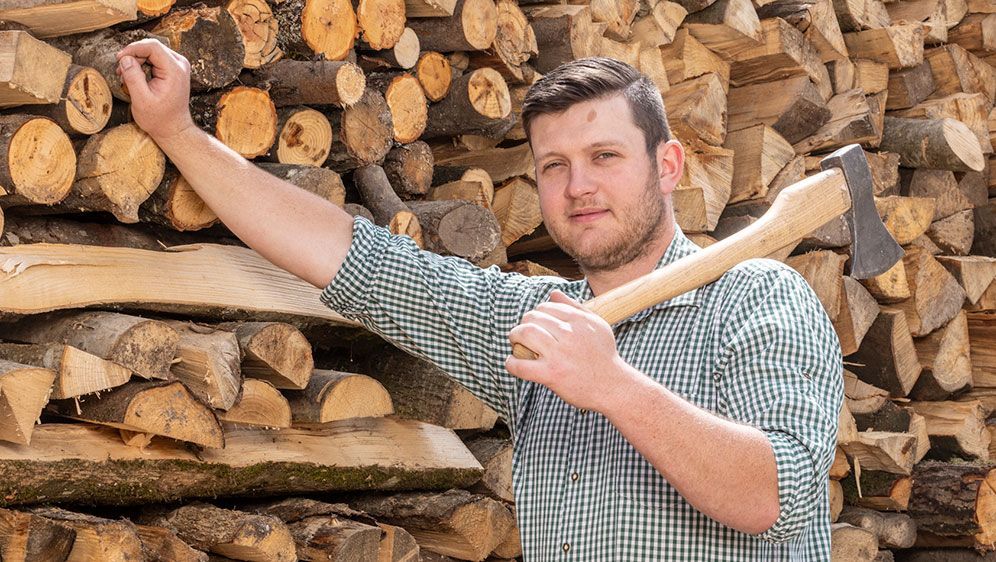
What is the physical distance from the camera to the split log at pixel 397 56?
329cm

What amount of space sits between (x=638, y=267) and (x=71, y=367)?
1.23m

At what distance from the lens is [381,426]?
318 cm

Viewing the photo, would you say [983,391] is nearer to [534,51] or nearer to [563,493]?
[534,51]

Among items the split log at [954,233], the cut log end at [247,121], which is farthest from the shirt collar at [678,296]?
the split log at [954,233]

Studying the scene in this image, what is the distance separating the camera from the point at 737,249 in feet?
7.97

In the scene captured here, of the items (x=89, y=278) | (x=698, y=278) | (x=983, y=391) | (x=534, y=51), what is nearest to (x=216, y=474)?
(x=89, y=278)

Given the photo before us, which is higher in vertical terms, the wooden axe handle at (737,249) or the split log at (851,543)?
the wooden axe handle at (737,249)

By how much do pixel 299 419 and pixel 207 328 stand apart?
0.37m

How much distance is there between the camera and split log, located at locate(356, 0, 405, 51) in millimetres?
3164

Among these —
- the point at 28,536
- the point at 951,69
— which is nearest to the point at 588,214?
the point at 28,536

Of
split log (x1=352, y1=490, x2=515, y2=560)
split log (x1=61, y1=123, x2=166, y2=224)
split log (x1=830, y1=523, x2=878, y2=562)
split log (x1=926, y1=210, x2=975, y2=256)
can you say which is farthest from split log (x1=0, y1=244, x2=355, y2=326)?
split log (x1=926, y1=210, x2=975, y2=256)

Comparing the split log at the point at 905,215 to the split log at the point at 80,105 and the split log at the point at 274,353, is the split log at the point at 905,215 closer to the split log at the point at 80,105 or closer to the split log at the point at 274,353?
the split log at the point at 274,353

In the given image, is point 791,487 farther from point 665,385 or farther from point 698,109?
point 698,109

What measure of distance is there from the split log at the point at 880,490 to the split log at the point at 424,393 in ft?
7.17
